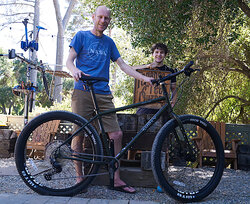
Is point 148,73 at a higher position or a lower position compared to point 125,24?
lower

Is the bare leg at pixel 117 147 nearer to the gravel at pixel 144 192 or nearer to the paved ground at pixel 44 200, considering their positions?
the gravel at pixel 144 192

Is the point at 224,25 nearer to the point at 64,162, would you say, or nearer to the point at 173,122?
the point at 173,122

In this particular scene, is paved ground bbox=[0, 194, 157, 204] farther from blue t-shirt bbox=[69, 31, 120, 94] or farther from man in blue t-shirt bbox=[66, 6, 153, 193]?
blue t-shirt bbox=[69, 31, 120, 94]

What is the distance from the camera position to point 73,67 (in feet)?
10.6

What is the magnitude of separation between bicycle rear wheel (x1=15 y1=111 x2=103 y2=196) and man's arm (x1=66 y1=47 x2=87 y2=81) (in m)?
0.36

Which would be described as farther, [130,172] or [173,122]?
[130,172]

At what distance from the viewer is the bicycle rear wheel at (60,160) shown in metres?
3.06

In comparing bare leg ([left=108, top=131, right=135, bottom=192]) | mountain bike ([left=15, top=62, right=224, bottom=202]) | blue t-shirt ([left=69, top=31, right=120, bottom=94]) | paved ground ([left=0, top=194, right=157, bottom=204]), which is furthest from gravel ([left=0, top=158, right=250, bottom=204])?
blue t-shirt ([left=69, top=31, right=120, bottom=94])

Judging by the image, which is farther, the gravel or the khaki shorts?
the khaki shorts

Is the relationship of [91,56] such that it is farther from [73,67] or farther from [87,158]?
[87,158]

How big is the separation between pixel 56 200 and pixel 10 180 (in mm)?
1419

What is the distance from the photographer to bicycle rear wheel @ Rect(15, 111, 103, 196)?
3064 mm


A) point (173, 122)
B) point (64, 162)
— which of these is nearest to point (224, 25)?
point (173, 122)

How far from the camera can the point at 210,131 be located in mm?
3350
